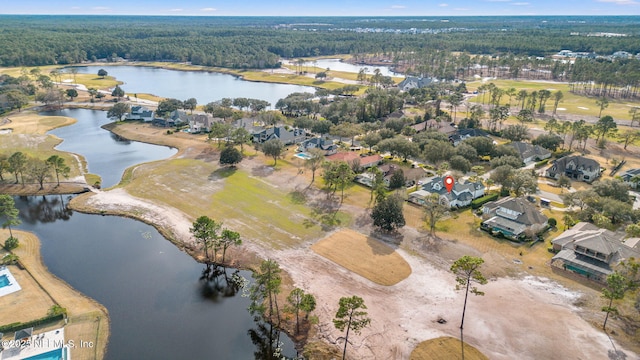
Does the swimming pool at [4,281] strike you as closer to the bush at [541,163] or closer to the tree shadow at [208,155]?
the tree shadow at [208,155]

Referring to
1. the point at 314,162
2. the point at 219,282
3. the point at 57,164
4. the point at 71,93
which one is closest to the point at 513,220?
the point at 314,162

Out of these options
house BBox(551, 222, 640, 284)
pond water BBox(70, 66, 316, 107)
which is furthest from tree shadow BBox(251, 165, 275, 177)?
pond water BBox(70, 66, 316, 107)

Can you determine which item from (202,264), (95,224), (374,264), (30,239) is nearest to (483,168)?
(374,264)

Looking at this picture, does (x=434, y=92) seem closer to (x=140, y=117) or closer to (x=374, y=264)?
(x=140, y=117)

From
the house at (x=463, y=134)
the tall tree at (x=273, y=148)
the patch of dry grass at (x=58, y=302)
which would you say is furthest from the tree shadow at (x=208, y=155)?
the house at (x=463, y=134)

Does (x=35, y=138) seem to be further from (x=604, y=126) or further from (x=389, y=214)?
(x=604, y=126)
